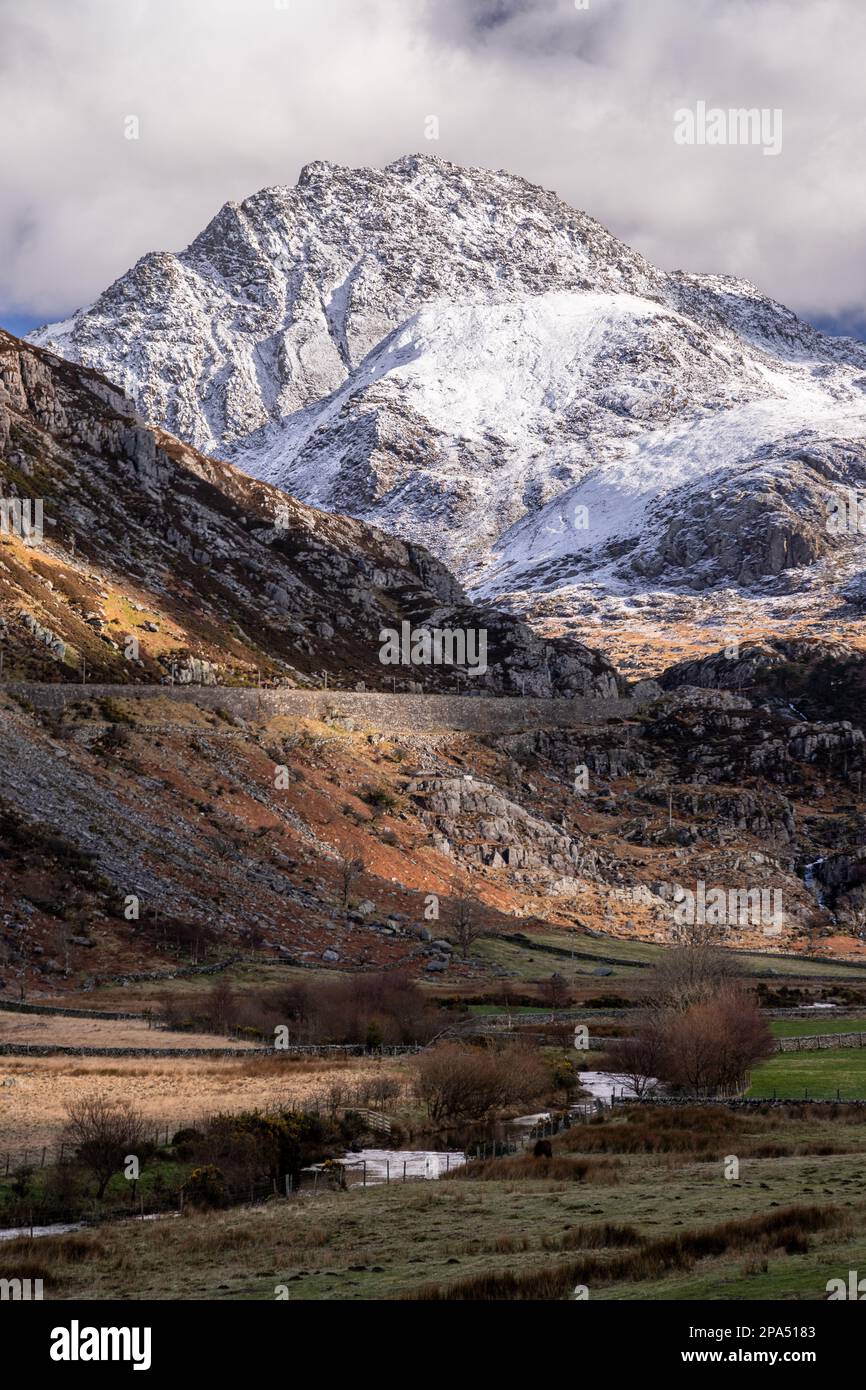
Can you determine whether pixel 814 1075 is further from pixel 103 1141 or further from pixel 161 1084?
pixel 103 1141

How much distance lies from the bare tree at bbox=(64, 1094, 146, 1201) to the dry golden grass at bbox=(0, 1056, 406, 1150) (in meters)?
3.53

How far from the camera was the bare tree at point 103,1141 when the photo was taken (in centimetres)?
4209

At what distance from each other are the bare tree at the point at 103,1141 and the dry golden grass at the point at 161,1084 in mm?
3527

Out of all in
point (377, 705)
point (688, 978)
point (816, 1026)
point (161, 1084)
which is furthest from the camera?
point (377, 705)

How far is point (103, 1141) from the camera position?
4222 centimetres

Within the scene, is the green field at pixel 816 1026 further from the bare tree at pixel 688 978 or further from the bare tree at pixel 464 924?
the bare tree at pixel 464 924

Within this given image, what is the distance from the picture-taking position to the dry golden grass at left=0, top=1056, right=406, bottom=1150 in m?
51.2

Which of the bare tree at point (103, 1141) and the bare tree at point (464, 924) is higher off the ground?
the bare tree at point (464, 924)

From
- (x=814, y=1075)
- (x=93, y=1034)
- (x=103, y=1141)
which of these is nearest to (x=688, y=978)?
(x=814, y=1075)

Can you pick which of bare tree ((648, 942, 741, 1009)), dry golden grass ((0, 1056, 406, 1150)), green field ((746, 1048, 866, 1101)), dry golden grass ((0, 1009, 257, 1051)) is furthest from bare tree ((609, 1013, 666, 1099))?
dry golden grass ((0, 1009, 257, 1051))

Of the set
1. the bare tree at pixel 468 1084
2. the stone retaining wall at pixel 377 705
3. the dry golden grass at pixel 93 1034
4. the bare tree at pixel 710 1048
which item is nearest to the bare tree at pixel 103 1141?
the bare tree at pixel 468 1084

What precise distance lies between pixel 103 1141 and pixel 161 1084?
17.8 m

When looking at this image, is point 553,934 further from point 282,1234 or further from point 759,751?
point 282,1234
